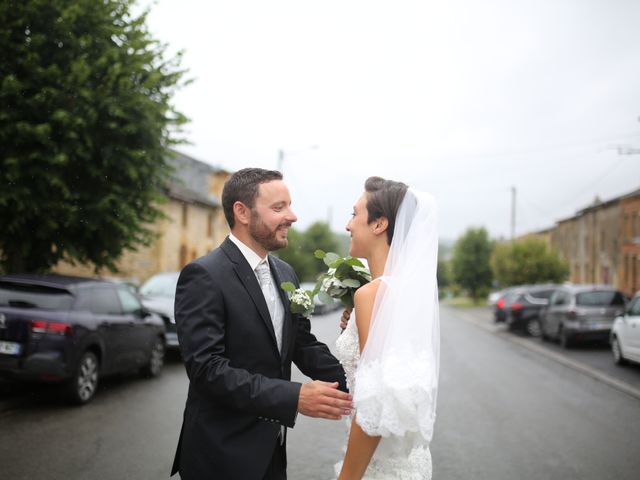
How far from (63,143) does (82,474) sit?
6972mm

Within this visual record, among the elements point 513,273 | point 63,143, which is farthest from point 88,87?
point 513,273

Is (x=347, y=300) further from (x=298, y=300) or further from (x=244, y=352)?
(x=244, y=352)

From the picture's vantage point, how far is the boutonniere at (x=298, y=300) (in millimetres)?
2826

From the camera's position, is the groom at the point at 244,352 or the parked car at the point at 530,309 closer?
the groom at the point at 244,352

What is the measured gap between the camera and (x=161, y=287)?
1450 cm

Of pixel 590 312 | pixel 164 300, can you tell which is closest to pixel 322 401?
pixel 164 300

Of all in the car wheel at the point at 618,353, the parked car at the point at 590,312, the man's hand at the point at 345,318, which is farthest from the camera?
the parked car at the point at 590,312

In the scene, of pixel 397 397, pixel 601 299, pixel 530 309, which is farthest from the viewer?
pixel 530 309

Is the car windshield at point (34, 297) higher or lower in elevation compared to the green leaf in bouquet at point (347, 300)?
lower

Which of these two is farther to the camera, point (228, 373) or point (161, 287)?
point (161, 287)

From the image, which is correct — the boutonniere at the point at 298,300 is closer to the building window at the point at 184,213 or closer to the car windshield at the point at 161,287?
the car windshield at the point at 161,287

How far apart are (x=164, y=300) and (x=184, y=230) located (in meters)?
26.2

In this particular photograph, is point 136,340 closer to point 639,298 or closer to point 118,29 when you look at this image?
point 118,29

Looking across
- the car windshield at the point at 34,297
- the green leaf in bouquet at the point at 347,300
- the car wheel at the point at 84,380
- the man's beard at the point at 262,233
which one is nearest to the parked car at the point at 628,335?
the car wheel at the point at 84,380
